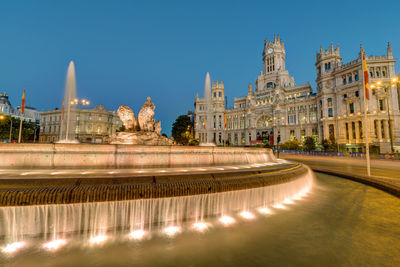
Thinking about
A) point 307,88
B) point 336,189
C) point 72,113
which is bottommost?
point 336,189

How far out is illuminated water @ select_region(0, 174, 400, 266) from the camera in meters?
3.25

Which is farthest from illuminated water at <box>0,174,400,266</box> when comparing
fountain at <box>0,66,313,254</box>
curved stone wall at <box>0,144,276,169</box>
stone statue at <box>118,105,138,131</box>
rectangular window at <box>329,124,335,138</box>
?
rectangular window at <box>329,124,335,138</box>

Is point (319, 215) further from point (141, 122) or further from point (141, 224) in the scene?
point (141, 122)

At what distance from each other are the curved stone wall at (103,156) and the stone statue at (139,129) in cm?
438

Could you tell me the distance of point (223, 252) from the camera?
142 inches

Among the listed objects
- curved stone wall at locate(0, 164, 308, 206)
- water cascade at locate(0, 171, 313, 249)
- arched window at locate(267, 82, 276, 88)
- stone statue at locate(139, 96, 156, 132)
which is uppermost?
arched window at locate(267, 82, 276, 88)

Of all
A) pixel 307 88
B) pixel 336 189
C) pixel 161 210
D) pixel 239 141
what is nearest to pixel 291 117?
pixel 307 88

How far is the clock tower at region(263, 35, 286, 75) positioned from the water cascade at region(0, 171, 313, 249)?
10327 cm

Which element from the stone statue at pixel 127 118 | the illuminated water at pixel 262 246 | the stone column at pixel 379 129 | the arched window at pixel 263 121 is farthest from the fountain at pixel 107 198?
the arched window at pixel 263 121

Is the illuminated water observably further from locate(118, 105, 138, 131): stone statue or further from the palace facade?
the palace facade

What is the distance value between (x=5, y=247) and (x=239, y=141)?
9229cm

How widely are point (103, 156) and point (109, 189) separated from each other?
14.6ft

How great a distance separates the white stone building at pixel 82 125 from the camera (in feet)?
212

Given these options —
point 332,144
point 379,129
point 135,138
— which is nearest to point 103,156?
point 135,138
